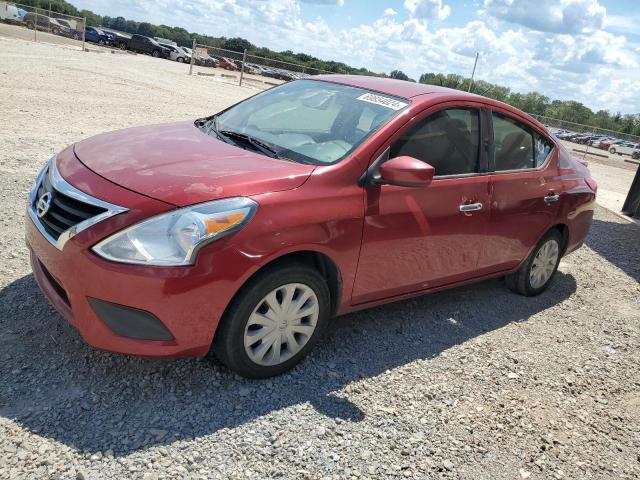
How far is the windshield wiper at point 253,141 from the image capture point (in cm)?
362

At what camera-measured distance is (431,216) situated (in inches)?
154

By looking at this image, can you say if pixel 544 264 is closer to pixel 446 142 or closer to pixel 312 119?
pixel 446 142

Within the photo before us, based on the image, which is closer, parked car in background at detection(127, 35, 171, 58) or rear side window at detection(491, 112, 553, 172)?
rear side window at detection(491, 112, 553, 172)

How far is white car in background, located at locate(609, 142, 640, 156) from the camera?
109 ft

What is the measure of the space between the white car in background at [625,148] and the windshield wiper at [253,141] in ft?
112

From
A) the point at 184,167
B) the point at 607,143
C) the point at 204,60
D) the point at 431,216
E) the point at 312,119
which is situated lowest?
the point at 204,60

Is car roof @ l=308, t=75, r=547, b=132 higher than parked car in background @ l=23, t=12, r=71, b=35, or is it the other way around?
car roof @ l=308, t=75, r=547, b=132

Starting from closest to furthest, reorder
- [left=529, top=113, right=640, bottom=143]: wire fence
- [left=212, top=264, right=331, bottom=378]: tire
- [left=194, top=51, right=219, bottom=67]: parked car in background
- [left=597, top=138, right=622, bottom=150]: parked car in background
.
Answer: [left=212, top=264, right=331, bottom=378]: tire, [left=529, top=113, right=640, bottom=143]: wire fence, [left=597, top=138, right=622, bottom=150]: parked car in background, [left=194, top=51, right=219, bottom=67]: parked car in background

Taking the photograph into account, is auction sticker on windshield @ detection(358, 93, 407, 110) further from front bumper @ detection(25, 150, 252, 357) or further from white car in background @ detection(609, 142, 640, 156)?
white car in background @ detection(609, 142, 640, 156)

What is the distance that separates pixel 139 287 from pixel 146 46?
49.3 m

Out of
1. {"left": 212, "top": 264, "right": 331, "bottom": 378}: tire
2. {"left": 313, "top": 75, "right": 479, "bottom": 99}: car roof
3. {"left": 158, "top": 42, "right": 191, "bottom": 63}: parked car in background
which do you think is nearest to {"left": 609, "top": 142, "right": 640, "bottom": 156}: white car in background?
{"left": 313, "top": 75, "right": 479, "bottom": 99}: car roof

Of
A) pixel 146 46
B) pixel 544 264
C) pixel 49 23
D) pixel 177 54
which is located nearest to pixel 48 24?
pixel 49 23

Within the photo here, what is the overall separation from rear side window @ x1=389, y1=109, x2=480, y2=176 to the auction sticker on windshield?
0.60ft

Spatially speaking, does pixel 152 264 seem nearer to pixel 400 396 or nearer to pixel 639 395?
pixel 400 396
